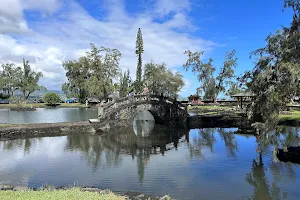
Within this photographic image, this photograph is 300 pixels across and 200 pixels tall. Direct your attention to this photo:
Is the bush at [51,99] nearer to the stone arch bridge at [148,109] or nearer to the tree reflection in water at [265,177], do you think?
the stone arch bridge at [148,109]

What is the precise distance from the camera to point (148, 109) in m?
32.3

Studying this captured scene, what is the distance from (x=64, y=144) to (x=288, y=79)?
17.0 metres

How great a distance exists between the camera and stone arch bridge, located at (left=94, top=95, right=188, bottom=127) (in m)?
29.5

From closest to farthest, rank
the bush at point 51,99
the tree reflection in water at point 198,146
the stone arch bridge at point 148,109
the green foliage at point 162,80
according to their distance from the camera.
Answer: the tree reflection in water at point 198,146
the stone arch bridge at point 148,109
the green foliage at point 162,80
the bush at point 51,99

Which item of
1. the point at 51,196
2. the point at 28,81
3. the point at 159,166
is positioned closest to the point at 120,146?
the point at 159,166

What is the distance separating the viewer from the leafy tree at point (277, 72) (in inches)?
403

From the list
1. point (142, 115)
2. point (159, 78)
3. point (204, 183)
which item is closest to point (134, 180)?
point (204, 183)

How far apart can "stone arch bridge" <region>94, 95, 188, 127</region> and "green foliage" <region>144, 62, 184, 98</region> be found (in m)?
27.4

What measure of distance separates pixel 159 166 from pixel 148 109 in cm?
1724

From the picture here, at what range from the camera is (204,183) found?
39.7 feet

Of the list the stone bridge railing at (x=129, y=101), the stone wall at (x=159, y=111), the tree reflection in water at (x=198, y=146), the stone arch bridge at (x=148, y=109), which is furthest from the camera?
the stone wall at (x=159, y=111)

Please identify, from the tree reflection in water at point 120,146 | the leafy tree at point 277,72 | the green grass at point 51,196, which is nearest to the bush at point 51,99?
the tree reflection in water at point 120,146

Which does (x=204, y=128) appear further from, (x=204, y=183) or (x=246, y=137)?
(x=204, y=183)

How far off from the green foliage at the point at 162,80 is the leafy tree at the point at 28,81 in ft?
112
